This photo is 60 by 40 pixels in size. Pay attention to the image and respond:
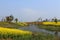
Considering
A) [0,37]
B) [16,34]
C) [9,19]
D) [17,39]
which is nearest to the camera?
[17,39]

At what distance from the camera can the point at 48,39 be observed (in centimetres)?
1811

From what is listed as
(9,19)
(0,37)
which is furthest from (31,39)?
(9,19)

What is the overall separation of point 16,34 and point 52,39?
11.3ft

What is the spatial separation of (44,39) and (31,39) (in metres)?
1.39

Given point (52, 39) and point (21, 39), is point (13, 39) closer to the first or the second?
point (21, 39)

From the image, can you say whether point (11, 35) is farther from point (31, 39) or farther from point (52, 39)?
point (52, 39)

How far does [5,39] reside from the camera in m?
16.7

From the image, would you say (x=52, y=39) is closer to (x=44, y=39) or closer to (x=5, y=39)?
(x=44, y=39)

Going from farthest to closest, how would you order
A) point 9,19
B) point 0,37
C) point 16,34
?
point 9,19, point 16,34, point 0,37

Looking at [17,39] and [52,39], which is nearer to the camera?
[17,39]

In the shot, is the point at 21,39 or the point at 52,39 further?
the point at 52,39

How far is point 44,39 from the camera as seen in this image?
17703 millimetres

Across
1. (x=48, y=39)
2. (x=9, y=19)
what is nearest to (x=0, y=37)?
(x=48, y=39)

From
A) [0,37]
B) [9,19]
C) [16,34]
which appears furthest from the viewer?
[9,19]
